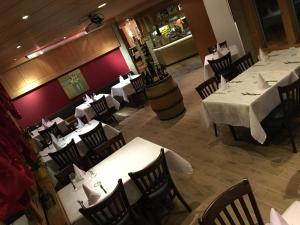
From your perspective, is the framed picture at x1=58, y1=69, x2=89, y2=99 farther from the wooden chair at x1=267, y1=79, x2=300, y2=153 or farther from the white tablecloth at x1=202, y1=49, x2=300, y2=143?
the wooden chair at x1=267, y1=79, x2=300, y2=153

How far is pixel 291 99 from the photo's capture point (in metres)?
3.70

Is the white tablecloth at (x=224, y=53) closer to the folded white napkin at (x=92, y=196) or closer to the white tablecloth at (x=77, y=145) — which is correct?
the white tablecloth at (x=77, y=145)

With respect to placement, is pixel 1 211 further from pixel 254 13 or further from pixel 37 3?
pixel 254 13

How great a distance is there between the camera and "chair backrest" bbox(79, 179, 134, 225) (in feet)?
9.34

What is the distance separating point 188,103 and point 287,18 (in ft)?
9.08

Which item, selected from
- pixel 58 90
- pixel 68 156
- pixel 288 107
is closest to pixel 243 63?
pixel 288 107

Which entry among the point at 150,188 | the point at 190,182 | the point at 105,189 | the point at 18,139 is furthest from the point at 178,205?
the point at 18,139

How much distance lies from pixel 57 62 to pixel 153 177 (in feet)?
25.5

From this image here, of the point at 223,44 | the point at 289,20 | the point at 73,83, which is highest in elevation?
the point at 73,83

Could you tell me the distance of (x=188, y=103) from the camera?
7.26m

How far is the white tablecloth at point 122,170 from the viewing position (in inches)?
130

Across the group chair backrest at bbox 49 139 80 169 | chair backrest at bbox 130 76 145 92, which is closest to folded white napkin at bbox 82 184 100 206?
chair backrest at bbox 49 139 80 169

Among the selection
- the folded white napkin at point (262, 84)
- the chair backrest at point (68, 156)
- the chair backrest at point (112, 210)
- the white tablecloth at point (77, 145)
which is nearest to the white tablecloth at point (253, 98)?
the folded white napkin at point (262, 84)

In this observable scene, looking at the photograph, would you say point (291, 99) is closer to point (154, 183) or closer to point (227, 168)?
point (227, 168)
